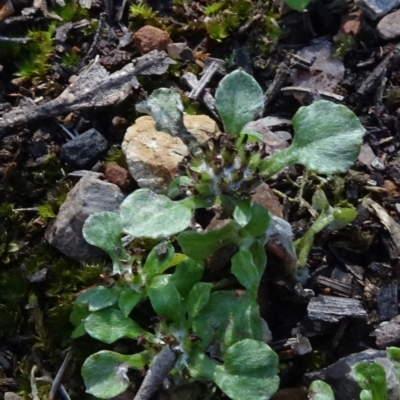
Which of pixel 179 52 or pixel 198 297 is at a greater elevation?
pixel 179 52

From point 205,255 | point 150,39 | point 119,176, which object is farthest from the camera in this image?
point 150,39

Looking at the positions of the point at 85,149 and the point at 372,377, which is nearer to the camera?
the point at 372,377

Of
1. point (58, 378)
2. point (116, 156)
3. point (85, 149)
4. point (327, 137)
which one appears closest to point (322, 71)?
point (327, 137)

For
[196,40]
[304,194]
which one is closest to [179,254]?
[304,194]

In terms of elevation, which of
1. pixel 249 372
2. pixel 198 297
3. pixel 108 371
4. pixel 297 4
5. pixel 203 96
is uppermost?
pixel 297 4

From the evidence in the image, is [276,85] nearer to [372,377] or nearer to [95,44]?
[95,44]

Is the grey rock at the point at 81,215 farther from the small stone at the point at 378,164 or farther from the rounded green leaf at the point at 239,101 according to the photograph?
the small stone at the point at 378,164

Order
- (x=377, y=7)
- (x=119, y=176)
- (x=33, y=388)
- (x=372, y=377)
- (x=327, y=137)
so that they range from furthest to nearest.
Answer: (x=377, y=7) < (x=119, y=176) < (x=33, y=388) < (x=327, y=137) < (x=372, y=377)

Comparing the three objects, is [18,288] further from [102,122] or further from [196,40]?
[196,40]

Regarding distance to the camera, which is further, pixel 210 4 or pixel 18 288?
pixel 210 4
